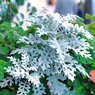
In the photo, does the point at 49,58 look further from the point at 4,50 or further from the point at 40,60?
the point at 4,50

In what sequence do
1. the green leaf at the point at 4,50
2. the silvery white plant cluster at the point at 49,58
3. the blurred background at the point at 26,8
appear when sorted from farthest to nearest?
1. the blurred background at the point at 26,8
2. the green leaf at the point at 4,50
3. the silvery white plant cluster at the point at 49,58

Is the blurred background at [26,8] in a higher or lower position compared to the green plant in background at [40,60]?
higher

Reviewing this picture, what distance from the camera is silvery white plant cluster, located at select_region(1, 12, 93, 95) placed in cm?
136

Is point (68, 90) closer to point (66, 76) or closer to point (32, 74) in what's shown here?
point (66, 76)

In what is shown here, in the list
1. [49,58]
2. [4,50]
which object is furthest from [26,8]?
[49,58]

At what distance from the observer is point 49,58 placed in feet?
4.57

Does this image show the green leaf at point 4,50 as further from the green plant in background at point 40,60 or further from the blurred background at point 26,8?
the blurred background at point 26,8

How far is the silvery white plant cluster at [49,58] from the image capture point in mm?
1360

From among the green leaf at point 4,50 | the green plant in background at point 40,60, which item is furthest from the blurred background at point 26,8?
the green leaf at point 4,50

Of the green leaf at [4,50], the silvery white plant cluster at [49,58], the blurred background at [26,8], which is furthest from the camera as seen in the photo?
the blurred background at [26,8]

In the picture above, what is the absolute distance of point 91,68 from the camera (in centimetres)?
152


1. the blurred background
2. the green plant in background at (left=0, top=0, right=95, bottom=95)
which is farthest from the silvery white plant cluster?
the blurred background

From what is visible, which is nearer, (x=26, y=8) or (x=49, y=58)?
(x=49, y=58)

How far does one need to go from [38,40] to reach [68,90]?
23cm
